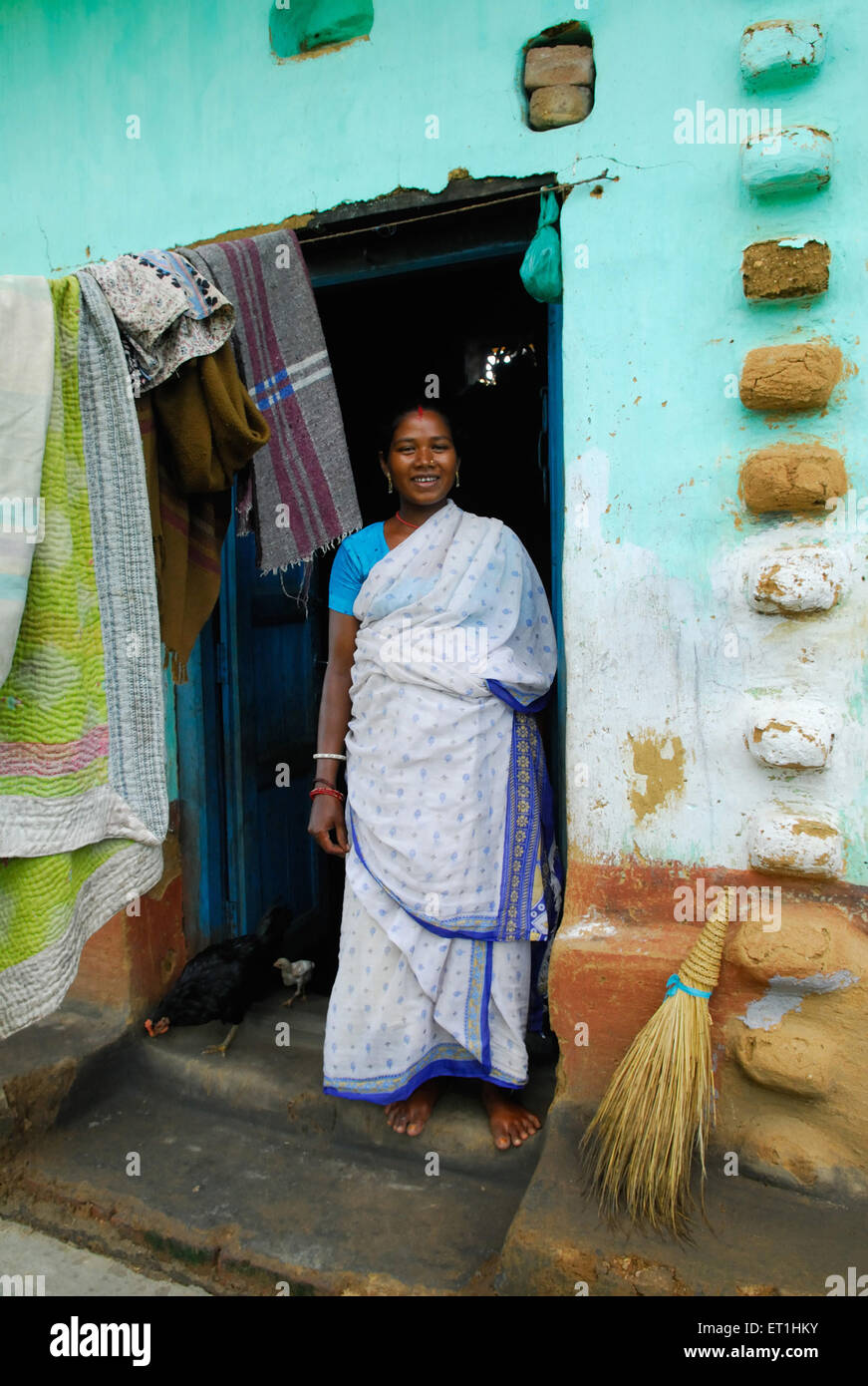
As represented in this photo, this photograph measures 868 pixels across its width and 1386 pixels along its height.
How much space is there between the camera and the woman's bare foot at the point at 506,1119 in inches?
95.7

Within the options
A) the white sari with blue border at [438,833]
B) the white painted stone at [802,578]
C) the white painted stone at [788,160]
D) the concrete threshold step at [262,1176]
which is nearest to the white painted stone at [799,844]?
the white painted stone at [802,578]

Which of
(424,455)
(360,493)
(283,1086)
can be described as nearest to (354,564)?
(424,455)

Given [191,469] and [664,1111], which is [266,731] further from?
[664,1111]

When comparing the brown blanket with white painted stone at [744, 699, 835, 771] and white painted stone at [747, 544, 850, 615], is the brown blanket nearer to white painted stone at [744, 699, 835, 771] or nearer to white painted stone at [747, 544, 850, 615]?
white painted stone at [747, 544, 850, 615]

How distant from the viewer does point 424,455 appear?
8.54ft

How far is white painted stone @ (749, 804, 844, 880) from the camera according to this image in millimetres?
2055

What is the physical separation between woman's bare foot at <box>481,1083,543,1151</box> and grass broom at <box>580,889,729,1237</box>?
1.30 feet

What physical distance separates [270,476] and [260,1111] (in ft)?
6.26

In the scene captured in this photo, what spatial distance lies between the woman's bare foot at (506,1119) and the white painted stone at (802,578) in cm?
153

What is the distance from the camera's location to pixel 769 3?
2.07m

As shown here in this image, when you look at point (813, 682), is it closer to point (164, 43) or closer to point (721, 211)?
point (721, 211)

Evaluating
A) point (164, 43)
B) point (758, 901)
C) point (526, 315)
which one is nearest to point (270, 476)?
point (758, 901)

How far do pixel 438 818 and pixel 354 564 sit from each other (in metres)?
0.81

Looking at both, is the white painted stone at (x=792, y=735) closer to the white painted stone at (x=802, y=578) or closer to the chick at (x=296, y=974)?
the white painted stone at (x=802, y=578)
